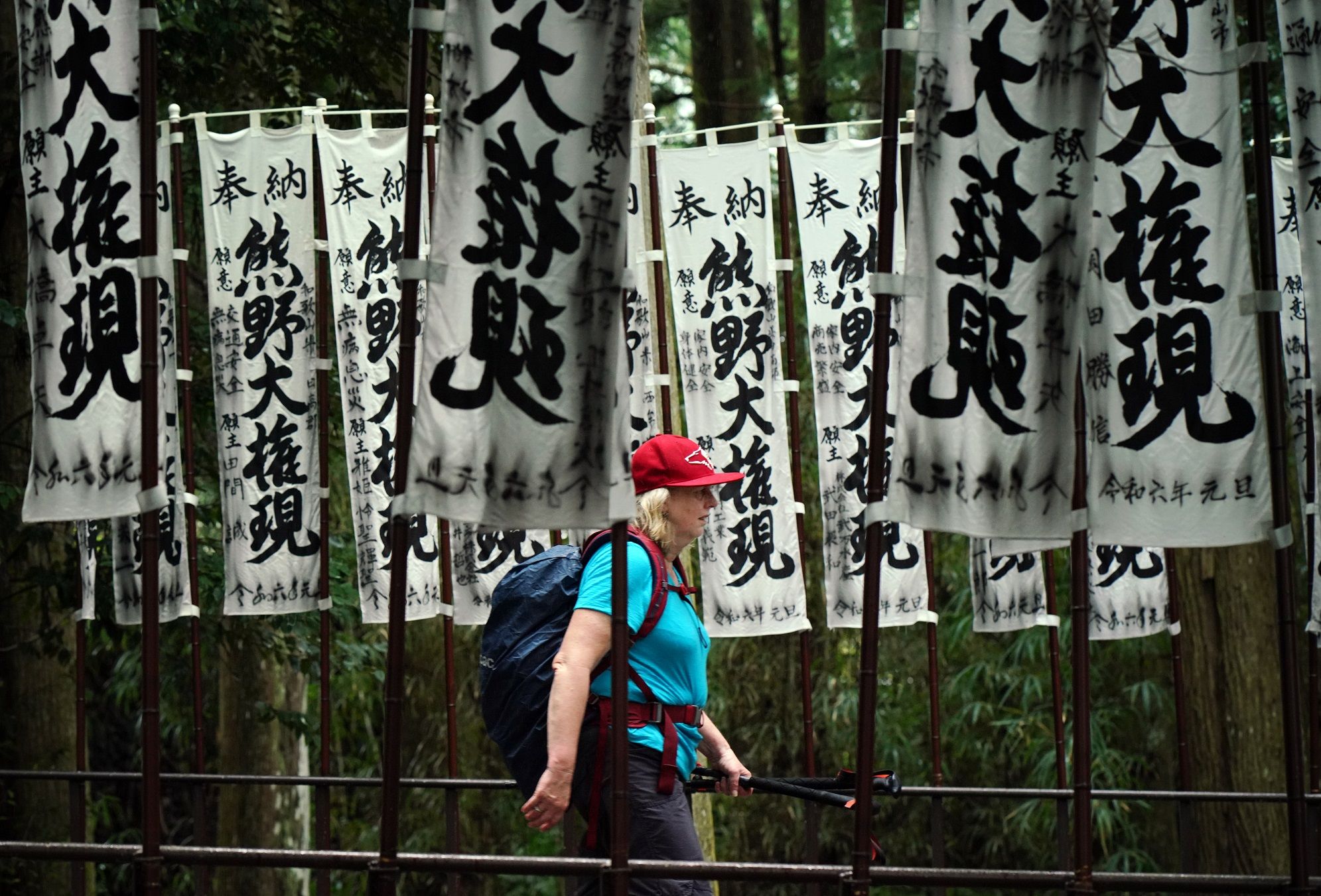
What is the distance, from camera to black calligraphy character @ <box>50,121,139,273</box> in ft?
11.5

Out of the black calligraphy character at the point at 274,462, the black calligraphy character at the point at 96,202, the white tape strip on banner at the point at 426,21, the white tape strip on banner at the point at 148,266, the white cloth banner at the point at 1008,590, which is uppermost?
the white tape strip on banner at the point at 426,21

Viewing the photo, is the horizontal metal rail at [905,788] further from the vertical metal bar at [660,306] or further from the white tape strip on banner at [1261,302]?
the white tape strip on banner at [1261,302]

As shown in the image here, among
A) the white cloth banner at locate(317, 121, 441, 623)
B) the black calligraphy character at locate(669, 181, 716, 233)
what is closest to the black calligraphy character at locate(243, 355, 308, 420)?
the white cloth banner at locate(317, 121, 441, 623)

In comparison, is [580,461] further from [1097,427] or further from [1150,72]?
[1150,72]

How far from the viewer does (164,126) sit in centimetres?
667

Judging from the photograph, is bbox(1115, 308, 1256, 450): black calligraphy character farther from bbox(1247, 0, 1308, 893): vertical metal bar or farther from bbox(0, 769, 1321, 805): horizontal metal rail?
bbox(0, 769, 1321, 805): horizontal metal rail

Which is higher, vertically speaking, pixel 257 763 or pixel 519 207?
pixel 519 207

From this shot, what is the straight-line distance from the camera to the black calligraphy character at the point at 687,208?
6.24m

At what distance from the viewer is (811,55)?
37.5ft

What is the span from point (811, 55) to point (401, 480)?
9094mm

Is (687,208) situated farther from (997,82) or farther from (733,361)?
(997,82)

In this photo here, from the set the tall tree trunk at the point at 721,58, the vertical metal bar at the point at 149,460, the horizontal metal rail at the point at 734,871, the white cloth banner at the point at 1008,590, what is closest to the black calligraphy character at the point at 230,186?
the vertical metal bar at the point at 149,460

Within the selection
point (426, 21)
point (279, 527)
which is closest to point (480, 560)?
point (279, 527)

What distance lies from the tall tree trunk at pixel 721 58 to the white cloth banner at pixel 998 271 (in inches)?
315
